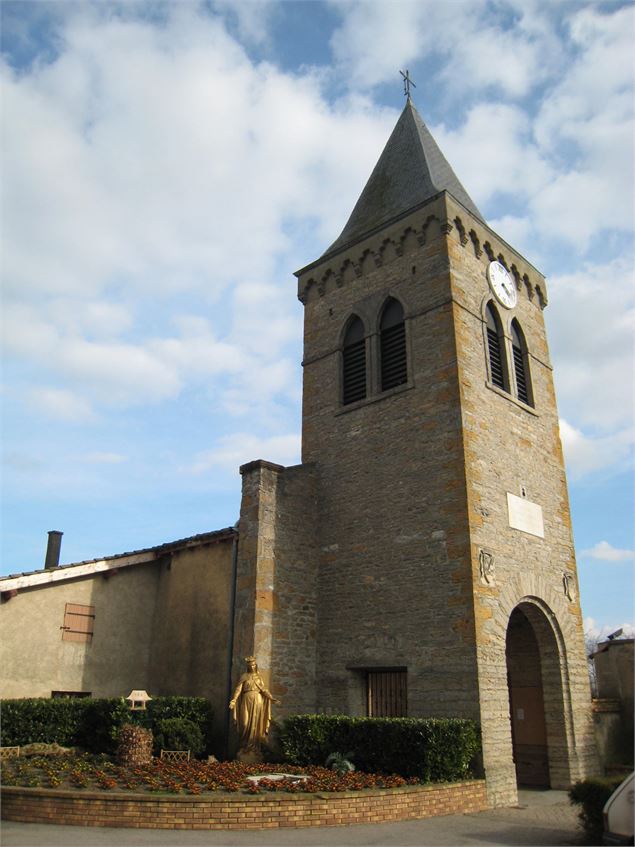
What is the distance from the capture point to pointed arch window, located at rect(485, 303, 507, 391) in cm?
1608

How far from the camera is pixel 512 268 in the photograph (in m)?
18.2

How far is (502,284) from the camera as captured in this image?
1748 centimetres

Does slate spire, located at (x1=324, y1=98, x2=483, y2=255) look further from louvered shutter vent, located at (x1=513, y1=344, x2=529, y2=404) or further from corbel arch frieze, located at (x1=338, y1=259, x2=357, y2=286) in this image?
louvered shutter vent, located at (x1=513, y1=344, x2=529, y2=404)

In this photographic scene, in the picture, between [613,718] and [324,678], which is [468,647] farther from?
[613,718]

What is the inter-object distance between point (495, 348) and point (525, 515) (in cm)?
418

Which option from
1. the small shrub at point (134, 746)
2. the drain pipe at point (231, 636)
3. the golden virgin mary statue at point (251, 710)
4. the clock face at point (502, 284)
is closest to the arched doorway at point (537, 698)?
the golden virgin mary statue at point (251, 710)

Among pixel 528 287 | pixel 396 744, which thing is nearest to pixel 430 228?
pixel 528 287

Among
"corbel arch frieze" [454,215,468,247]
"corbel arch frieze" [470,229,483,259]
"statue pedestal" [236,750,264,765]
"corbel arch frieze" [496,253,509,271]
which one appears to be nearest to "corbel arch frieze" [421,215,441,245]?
"corbel arch frieze" [454,215,468,247]

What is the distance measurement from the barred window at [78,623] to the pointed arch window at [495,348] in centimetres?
1083

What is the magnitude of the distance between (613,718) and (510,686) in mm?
2677

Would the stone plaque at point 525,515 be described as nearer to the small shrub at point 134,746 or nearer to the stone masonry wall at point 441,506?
the stone masonry wall at point 441,506

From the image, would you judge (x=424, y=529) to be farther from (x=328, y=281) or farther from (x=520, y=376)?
(x=328, y=281)

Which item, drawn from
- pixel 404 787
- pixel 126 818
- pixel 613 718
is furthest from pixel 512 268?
pixel 126 818

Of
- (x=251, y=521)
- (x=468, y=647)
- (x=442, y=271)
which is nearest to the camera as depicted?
(x=468, y=647)
